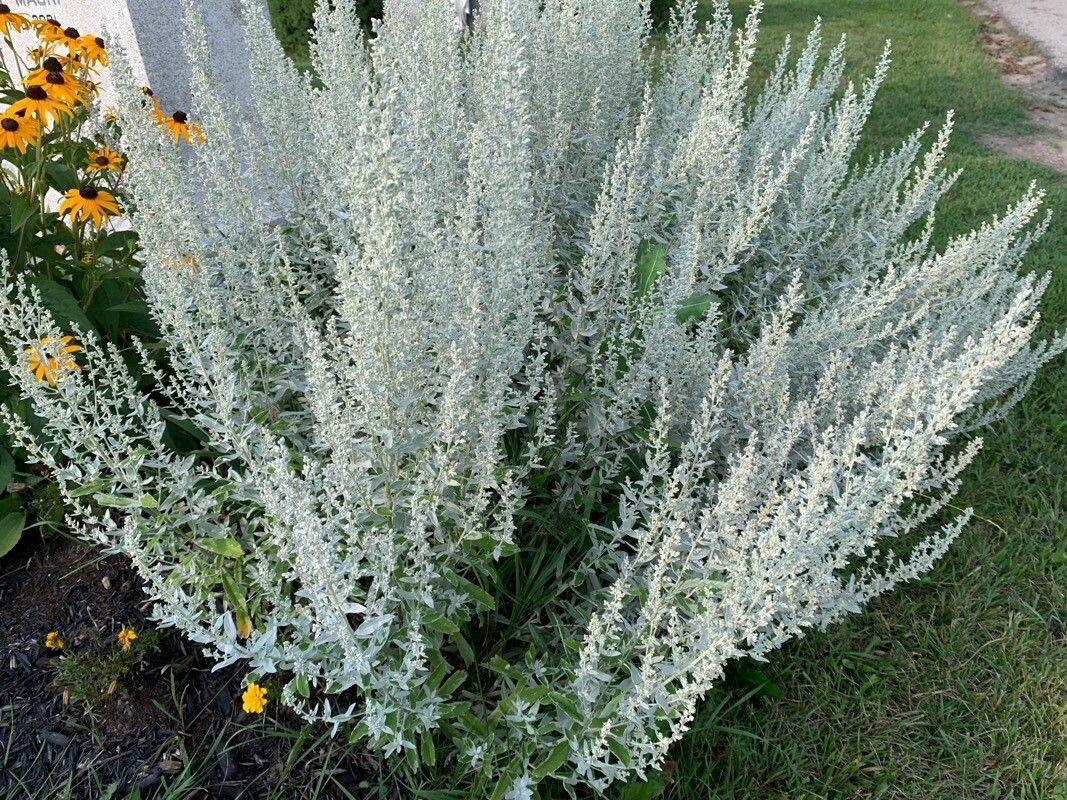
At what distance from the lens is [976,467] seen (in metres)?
3.48

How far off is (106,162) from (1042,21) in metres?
12.2

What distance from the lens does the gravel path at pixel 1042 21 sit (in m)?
9.32

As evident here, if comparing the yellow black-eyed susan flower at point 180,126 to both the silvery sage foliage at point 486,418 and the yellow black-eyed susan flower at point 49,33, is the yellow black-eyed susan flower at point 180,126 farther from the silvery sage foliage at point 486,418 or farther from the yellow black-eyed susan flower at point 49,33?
the yellow black-eyed susan flower at point 49,33

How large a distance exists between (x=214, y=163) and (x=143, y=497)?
1128 mm

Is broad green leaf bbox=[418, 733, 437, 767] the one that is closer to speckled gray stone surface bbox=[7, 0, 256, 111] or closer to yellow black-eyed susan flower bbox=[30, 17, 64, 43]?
yellow black-eyed susan flower bbox=[30, 17, 64, 43]

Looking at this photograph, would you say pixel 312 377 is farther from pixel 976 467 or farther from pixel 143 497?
pixel 976 467

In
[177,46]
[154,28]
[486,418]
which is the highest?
[154,28]

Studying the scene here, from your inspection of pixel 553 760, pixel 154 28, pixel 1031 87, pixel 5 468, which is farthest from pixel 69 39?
pixel 1031 87

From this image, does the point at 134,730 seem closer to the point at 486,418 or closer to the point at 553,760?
the point at 553,760

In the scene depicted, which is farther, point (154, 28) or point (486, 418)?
point (154, 28)

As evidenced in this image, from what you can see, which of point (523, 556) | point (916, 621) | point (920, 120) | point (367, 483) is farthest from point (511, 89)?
point (920, 120)

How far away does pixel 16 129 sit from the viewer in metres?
2.48

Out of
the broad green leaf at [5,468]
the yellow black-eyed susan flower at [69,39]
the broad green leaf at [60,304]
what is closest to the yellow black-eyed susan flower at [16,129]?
the broad green leaf at [60,304]

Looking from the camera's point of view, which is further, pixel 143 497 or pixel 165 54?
pixel 165 54
